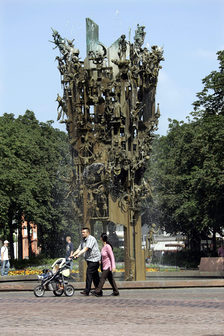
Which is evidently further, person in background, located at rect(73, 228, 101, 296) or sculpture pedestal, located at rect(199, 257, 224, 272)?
sculpture pedestal, located at rect(199, 257, 224, 272)

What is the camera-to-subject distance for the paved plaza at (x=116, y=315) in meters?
12.3

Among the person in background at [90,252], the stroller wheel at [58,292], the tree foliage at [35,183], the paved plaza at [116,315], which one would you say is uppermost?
the tree foliage at [35,183]

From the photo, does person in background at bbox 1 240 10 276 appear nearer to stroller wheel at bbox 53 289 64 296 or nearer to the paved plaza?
stroller wheel at bbox 53 289 64 296

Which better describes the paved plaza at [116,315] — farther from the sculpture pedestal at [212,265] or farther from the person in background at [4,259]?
the sculpture pedestal at [212,265]

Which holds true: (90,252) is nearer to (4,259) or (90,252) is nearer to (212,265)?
(4,259)

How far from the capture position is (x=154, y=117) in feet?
94.4

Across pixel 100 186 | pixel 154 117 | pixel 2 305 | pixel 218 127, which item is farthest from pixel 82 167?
pixel 218 127

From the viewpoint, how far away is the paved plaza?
1231 centimetres

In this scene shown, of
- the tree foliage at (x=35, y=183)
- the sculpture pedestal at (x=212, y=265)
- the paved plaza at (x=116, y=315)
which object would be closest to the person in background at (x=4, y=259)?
the sculpture pedestal at (x=212, y=265)

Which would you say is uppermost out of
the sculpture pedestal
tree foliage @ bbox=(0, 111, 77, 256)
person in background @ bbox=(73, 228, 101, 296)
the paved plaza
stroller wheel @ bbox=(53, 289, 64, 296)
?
tree foliage @ bbox=(0, 111, 77, 256)

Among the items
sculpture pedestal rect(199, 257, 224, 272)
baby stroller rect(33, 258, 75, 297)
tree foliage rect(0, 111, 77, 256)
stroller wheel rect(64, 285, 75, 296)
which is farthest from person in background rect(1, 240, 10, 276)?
tree foliage rect(0, 111, 77, 256)

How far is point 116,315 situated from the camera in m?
14.8

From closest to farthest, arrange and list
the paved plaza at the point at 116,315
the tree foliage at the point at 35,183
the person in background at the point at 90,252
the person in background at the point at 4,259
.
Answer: the paved plaza at the point at 116,315, the person in background at the point at 90,252, the person in background at the point at 4,259, the tree foliage at the point at 35,183

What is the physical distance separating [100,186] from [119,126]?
7.09 ft
